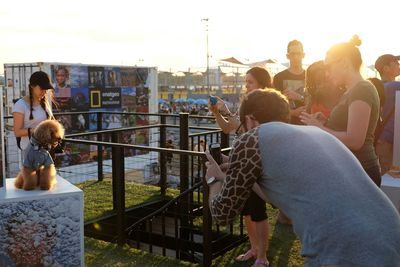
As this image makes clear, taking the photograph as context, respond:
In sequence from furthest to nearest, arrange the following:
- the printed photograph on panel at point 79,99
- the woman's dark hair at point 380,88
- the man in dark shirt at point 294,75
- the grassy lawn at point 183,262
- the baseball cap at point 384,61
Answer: the printed photograph on panel at point 79,99 < the man in dark shirt at point 294,75 < the baseball cap at point 384,61 < the grassy lawn at point 183,262 < the woman's dark hair at point 380,88

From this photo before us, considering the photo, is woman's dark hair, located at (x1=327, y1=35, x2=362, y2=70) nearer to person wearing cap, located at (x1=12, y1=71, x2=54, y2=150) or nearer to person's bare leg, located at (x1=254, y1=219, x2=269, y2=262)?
person's bare leg, located at (x1=254, y1=219, x2=269, y2=262)

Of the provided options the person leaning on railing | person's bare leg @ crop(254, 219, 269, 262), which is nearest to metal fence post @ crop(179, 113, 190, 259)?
person's bare leg @ crop(254, 219, 269, 262)

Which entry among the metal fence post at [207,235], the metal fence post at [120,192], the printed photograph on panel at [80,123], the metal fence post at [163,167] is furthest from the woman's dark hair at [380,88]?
the printed photograph on panel at [80,123]

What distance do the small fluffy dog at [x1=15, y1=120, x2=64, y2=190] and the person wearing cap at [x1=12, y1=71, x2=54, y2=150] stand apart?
42.8 inches

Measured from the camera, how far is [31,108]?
4551 mm

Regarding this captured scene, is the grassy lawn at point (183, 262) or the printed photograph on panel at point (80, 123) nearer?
the grassy lawn at point (183, 262)

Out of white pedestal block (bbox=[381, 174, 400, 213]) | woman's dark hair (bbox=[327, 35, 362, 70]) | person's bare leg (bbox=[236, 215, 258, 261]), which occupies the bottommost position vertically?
person's bare leg (bbox=[236, 215, 258, 261])

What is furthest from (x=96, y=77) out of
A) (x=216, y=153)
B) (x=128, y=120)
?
(x=216, y=153)

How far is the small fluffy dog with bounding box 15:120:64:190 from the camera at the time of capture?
336 centimetres

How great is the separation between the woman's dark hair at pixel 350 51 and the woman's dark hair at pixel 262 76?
1.11 m

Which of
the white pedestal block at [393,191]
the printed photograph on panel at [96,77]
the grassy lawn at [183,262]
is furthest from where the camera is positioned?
the printed photograph on panel at [96,77]

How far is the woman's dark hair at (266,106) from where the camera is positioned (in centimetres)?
196

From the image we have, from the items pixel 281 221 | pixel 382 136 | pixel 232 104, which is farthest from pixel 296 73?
pixel 232 104

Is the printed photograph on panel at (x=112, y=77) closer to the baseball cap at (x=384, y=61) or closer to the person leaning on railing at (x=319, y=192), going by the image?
the baseball cap at (x=384, y=61)
